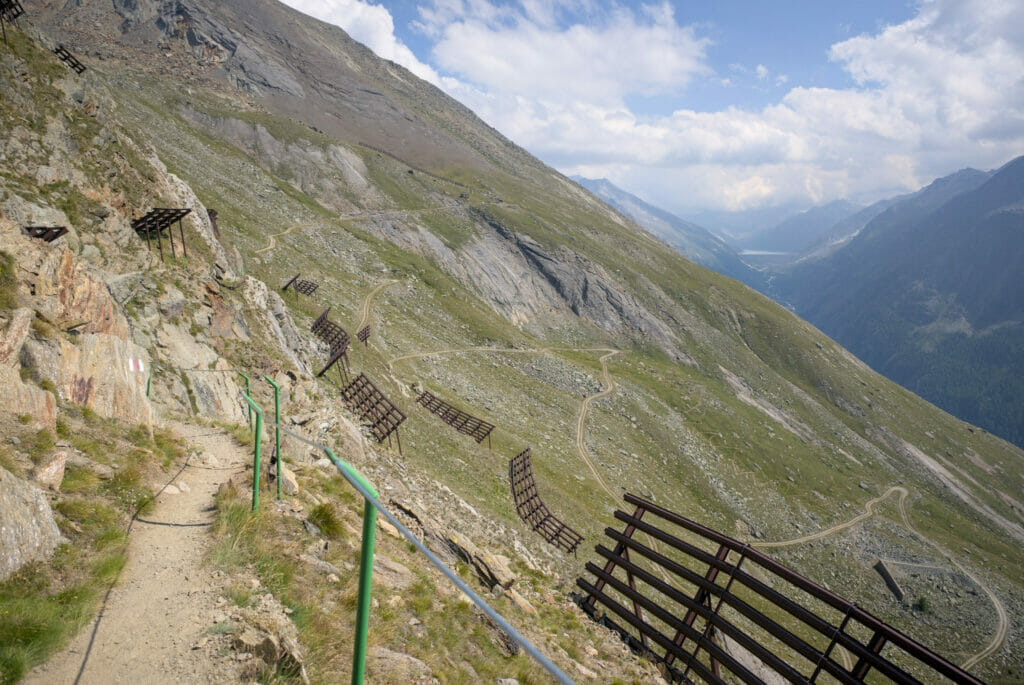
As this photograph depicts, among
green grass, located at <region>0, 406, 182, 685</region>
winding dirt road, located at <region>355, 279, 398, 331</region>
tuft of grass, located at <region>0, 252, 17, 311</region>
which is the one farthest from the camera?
winding dirt road, located at <region>355, 279, 398, 331</region>

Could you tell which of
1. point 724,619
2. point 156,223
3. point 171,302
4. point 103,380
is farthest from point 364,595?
point 156,223

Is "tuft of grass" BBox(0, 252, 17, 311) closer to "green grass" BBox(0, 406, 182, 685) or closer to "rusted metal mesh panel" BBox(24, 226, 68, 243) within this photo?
"green grass" BBox(0, 406, 182, 685)

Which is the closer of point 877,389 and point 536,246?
point 536,246

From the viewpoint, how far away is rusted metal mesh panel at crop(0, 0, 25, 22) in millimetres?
20764

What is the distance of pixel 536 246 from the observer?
102000mm

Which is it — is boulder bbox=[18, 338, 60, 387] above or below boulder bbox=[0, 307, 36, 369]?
below

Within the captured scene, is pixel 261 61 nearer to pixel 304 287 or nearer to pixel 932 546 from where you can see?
pixel 304 287

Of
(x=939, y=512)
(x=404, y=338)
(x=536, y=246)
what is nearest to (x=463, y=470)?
(x=404, y=338)

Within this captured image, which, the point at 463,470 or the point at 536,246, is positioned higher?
the point at 536,246

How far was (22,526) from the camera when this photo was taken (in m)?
5.84

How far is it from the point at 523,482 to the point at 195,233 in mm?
24742

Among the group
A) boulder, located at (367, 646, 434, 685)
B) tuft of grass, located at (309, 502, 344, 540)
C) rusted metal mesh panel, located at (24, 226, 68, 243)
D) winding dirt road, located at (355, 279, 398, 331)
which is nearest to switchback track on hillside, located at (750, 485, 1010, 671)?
winding dirt road, located at (355, 279, 398, 331)

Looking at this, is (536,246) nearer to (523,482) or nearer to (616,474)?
(616,474)

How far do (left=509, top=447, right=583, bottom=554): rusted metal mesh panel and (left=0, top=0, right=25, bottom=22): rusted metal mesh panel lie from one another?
1359 inches
